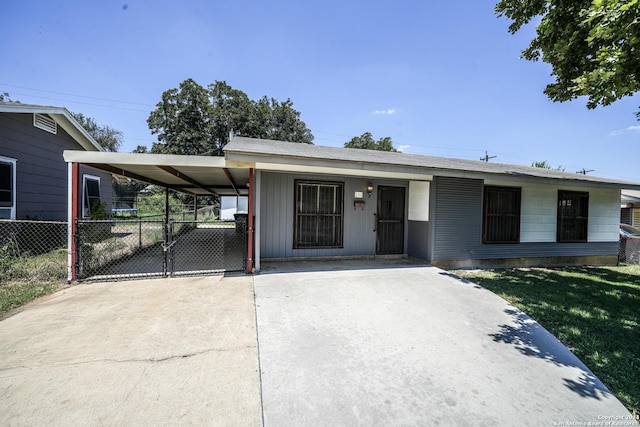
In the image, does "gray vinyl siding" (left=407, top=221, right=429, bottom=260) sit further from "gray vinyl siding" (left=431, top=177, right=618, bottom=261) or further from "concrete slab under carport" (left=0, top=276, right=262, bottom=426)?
"concrete slab under carport" (left=0, top=276, right=262, bottom=426)

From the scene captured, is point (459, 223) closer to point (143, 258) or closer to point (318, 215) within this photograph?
point (318, 215)

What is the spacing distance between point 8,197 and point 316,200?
24.9 feet

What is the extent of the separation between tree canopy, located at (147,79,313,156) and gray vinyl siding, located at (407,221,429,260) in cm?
2457

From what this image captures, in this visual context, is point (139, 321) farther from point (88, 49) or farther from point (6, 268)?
point (88, 49)

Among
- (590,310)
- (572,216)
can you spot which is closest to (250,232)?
(590,310)

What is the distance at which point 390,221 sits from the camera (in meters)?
7.34

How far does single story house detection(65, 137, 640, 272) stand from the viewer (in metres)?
6.36

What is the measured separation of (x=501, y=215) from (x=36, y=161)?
42.3 ft

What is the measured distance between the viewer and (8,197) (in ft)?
21.8

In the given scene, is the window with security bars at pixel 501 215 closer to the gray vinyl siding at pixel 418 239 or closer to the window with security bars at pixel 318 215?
the gray vinyl siding at pixel 418 239

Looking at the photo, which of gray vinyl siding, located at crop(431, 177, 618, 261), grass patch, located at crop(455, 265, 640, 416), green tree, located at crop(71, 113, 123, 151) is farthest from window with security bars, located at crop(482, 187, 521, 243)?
green tree, located at crop(71, 113, 123, 151)

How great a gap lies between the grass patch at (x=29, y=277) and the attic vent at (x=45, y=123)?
14.6ft

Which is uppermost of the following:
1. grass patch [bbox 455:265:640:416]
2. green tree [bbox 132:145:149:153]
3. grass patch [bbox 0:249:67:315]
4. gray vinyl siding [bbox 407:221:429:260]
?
green tree [bbox 132:145:149:153]

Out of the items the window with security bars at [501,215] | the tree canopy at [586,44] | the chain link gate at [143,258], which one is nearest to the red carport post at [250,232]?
the chain link gate at [143,258]
